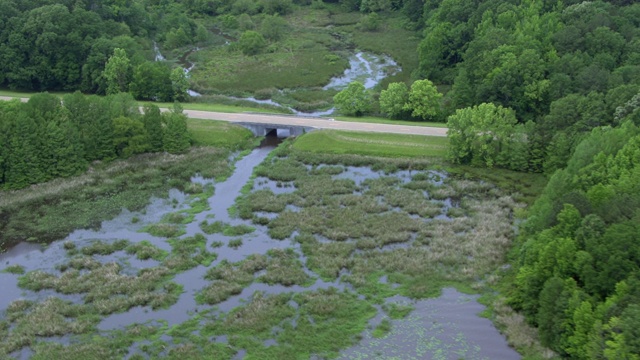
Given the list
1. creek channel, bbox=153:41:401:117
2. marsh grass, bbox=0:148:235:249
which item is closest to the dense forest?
marsh grass, bbox=0:148:235:249

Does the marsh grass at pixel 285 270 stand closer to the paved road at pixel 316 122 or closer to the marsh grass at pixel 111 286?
the marsh grass at pixel 111 286

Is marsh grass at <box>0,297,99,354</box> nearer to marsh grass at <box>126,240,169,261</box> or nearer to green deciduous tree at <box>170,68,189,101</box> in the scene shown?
marsh grass at <box>126,240,169,261</box>

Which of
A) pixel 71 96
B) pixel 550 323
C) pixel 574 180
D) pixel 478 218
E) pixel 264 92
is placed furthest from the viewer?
pixel 264 92

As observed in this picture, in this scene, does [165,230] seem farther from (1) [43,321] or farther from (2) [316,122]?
(2) [316,122]

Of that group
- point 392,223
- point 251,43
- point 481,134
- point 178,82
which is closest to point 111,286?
point 392,223

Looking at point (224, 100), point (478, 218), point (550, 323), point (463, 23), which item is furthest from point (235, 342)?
point (463, 23)

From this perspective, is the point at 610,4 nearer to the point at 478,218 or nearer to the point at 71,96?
the point at 478,218
